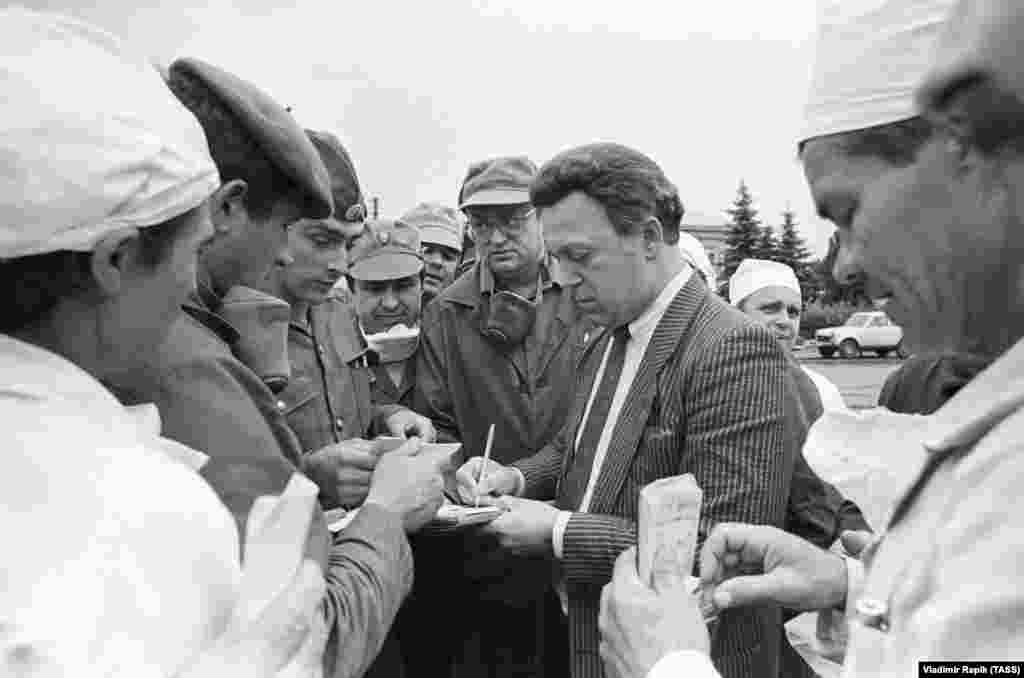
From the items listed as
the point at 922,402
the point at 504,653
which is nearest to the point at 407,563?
the point at 922,402

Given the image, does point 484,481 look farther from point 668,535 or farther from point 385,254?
point 385,254

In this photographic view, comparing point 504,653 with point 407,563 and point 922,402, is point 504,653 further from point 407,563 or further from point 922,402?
point 407,563

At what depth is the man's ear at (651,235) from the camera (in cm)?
296

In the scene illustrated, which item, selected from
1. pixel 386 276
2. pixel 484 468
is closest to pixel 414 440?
pixel 484 468

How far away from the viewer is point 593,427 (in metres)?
2.98

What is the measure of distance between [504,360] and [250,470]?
103 inches

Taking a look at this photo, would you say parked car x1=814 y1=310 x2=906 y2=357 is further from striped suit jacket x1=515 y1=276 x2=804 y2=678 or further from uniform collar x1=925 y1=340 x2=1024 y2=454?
uniform collar x1=925 y1=340 x2=1024 y2=454

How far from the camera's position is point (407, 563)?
6.20 ft

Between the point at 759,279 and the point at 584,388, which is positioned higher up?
the point at 584,388

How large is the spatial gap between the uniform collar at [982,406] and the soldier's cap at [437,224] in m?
5.69

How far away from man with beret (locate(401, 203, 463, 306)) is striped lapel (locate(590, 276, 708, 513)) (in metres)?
3.91

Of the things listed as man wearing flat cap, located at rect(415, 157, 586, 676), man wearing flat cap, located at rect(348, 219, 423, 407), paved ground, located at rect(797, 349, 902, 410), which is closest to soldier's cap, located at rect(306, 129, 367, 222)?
man wearing flat cap, located at rect(415, 157, 586, 676)

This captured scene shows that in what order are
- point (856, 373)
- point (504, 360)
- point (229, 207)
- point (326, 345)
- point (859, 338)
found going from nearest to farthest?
point (229, 207), point (326, 345), point (504, 360), point (856, 373), point (859, 338)

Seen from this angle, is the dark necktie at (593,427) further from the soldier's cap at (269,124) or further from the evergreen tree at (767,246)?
the evergreen tree at (767,246)
